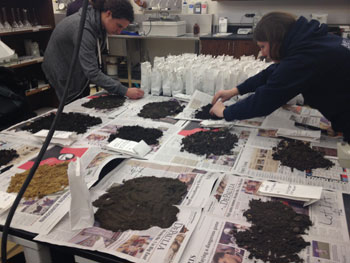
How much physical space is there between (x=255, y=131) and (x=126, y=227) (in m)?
0.98

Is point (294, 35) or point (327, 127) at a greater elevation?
point (294, 35)

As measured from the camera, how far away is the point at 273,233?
2.97 ft

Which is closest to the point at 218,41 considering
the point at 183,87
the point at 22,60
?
the point at 183,87

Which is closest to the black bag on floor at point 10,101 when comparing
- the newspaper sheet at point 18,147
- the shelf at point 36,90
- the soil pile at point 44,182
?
the newspaper sheet at point 18,147

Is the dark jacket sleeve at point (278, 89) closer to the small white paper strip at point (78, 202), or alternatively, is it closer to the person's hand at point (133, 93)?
the person's hand at point (133, 93)

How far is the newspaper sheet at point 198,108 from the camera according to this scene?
1732 mm

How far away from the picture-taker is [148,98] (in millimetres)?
2215

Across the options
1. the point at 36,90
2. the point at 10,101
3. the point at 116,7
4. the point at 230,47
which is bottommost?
the point at 36,90

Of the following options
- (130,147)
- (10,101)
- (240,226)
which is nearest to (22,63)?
(10,101)

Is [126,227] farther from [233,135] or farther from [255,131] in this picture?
[255,131]

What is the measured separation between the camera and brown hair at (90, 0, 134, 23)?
204 cm

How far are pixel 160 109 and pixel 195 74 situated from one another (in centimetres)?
38

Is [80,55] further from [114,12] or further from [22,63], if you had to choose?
[22,63]

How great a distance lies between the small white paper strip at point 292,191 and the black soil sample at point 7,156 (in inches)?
43.5
